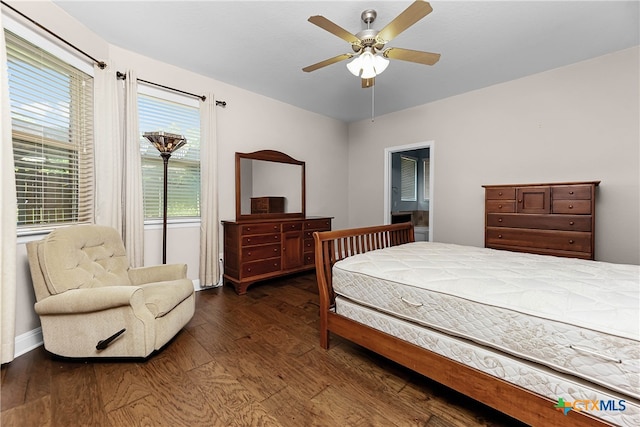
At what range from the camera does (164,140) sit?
2.67 metres

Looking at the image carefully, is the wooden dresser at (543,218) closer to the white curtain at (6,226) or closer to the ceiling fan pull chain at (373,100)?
the ceiling fan pull chain at (373,100)

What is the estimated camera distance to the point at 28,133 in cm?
200

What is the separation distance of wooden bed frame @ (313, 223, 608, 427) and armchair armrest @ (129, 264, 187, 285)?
1389 millimetres

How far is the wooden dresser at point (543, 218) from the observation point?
2.58m

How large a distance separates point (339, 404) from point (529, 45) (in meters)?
3.56

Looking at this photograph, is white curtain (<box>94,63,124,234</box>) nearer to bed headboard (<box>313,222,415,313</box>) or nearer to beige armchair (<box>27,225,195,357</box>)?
beige armchair (<box>27,225,195,357</box>)

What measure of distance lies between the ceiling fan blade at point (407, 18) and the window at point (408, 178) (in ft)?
14.0

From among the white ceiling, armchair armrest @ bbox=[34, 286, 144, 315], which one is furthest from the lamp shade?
armchair armrest @ bbox=[34, 286, 144, 315]

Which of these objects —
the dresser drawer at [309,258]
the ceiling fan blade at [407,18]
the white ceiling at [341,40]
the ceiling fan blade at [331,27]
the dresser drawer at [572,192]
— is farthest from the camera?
the dresser drawer at [309,258]

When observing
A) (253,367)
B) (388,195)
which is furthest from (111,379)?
(388,195)

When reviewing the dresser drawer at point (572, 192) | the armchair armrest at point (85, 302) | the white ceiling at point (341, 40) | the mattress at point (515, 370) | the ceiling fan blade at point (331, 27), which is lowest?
the mattress at point (515, 370)

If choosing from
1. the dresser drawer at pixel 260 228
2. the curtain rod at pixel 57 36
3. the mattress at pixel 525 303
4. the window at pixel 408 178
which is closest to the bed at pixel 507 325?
the mattress at pixel 525 303

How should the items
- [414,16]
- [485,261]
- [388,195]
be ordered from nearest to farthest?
[414,16], [485,261], [388,195]

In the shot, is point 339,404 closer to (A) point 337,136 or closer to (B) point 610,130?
(B) point 610,130
